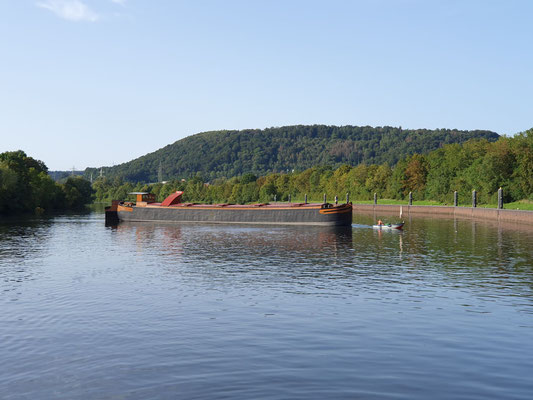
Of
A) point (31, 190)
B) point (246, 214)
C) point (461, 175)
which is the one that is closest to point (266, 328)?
point (246, 214)

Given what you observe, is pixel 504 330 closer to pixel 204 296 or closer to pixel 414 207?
pixel 204 296

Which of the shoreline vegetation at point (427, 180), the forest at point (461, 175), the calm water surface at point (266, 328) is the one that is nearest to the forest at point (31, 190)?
the shoreline vegetation at point (427, 180)

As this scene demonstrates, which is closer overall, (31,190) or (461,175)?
(31,190)

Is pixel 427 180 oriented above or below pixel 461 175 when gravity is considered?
below

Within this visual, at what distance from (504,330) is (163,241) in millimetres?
45054

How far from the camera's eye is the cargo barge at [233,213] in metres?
83.1

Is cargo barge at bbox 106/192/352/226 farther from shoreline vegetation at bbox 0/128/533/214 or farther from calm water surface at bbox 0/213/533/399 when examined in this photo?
calm water surface at bbox 0/213/533/399

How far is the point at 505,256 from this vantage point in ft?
144

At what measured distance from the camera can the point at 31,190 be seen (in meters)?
128

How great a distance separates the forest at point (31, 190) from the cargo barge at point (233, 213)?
26214mm

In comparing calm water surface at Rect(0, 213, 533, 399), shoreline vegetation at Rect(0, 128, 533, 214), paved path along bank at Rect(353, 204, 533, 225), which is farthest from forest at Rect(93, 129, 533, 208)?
calm water surface at Rect(0, 213, 533, 399)

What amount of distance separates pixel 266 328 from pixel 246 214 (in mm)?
72336

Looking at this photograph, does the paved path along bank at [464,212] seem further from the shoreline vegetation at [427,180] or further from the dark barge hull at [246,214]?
the dark barge hull at [246,214]

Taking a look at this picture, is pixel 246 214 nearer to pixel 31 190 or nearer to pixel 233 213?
pixel 233 213
